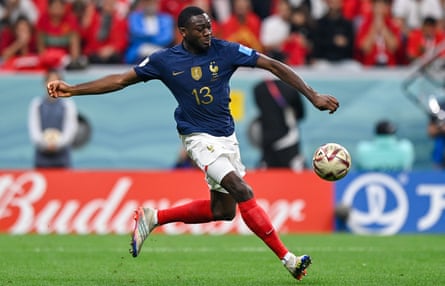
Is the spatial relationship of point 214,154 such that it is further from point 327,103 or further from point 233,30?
point 233,30

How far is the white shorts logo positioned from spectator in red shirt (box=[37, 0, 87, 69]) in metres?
5.48

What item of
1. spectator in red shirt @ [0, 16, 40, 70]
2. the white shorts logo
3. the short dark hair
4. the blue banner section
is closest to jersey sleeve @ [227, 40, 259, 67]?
the short dark hair

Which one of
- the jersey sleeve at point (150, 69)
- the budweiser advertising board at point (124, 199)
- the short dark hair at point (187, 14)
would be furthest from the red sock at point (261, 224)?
the budweiser advertising board at point (124, 199)

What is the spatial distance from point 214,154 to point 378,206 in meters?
7.83

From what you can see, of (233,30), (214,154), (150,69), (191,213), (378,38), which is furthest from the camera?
(378,38)

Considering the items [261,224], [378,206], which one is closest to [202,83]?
[261,224]

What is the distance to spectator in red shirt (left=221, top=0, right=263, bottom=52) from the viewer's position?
1983cm

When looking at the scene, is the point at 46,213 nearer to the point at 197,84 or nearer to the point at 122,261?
the point at 122,261

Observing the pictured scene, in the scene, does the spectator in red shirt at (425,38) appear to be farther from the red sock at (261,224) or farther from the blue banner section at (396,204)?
the red sock at (261,224)

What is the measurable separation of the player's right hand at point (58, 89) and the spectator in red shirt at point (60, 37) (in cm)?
933

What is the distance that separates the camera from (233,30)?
1994cm

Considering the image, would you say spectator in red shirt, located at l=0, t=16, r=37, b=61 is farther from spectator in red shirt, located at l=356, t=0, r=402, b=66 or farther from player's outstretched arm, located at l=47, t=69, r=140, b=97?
player's outstretched arm, located at l=47, t=69, r=140, b=97

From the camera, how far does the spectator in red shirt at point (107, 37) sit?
19.8 meters

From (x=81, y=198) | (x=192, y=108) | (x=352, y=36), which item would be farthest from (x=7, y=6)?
(x=192, y=108)
